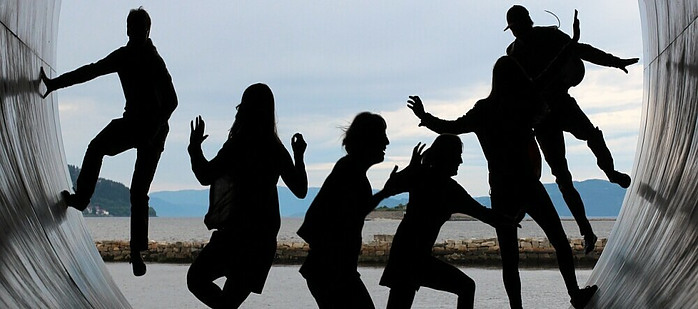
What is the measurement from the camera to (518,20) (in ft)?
23.5

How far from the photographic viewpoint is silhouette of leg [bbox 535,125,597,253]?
7.30m

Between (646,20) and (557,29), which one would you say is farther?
(646,20)

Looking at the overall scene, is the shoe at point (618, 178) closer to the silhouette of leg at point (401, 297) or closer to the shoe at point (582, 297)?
the shoe at point (582, 297)

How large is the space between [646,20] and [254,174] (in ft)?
17.4

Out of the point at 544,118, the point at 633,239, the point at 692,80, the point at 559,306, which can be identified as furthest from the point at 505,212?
the point at 559,306

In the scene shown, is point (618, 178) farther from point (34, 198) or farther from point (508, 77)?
point (34, 198)

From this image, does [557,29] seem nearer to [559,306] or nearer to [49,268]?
[49,268]

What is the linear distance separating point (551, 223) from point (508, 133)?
2.24 feet

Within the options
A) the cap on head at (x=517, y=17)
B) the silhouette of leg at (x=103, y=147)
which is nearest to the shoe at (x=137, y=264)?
the silhouette of leg at (x=103, y=147)

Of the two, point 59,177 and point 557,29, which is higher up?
point 557,29

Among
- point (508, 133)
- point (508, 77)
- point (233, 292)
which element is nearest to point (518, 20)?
point (508, 77)

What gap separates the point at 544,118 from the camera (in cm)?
680

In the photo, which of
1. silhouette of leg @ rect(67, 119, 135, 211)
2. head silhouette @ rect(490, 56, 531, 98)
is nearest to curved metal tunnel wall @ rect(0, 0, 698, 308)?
silhouette of leg @ rect(67, 119, 135, 211)

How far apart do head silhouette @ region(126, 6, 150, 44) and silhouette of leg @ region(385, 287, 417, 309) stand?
99.7 inches
